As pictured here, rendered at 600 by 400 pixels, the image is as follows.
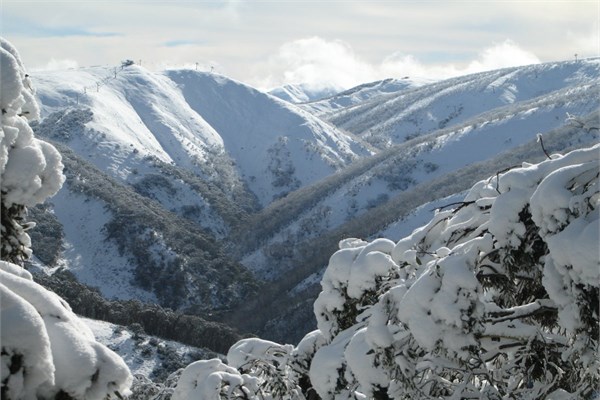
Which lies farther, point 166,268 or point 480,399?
point 166,268

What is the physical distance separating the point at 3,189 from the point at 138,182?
185m

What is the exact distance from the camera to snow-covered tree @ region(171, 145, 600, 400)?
205 inches

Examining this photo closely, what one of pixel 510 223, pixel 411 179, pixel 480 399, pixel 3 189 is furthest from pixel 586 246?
pixel 411 179

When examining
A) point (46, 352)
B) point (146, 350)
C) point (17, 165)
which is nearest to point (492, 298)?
point (17, 165)

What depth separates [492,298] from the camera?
723 cm

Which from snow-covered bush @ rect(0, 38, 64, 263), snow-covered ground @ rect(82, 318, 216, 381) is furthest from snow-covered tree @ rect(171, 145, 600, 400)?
snow-covered ground @ rect(82, 318, 216, 381)

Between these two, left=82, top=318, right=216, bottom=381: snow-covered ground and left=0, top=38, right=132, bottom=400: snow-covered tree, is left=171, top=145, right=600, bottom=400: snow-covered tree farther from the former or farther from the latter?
left=82, top=318, right=216, bottom=381: snow-covered ground

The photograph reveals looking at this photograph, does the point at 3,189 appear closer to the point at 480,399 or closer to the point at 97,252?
the point at 480,399

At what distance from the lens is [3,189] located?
232 inches

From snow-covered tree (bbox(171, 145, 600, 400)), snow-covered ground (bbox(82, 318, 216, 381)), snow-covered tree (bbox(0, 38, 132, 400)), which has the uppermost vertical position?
snow-covered tree (bbox(0, 38, 132, 400))

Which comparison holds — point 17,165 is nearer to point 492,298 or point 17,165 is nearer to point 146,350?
point 492,298

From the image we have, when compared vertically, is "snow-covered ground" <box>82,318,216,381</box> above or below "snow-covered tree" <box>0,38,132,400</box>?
below

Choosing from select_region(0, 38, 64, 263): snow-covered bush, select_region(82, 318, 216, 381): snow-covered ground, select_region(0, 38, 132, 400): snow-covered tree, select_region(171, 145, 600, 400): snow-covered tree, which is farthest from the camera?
select_region(82, 318, 216, 381): snow-covered ground

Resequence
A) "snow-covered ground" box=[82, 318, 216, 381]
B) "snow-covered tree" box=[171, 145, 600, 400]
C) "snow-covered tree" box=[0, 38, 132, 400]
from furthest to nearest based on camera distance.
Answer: "snow-covered ground" box=[82, 318, 216, 381]
"snow-covered tree" box=[171, 145, 600, 400]
"snow-covered tree" box=[0, 38, 132, 400]
